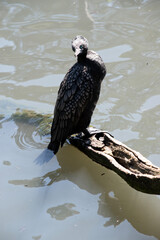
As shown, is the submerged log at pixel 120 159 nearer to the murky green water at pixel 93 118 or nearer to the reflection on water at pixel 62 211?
the murky green water at pixel 93 118

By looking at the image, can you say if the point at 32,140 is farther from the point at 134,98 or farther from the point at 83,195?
the point at 134,98

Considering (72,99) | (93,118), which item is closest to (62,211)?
(72,99)

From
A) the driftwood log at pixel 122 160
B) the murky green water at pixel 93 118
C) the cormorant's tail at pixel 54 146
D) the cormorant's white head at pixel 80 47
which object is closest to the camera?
the driftwood log at pixel 122 160

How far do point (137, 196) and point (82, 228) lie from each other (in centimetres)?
59

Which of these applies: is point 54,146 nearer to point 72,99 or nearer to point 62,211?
point 72,99

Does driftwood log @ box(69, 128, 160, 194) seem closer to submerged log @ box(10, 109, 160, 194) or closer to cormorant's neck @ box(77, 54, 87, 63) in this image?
submerged log @ box(10, 109, 160, 194)

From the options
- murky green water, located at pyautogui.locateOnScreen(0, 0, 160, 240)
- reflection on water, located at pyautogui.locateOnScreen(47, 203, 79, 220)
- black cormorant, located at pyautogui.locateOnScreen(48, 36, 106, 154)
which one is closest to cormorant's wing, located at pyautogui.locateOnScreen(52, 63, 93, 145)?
black cormorant, located at pyautogui.locateOnScreen(48, 36, 106, 154)

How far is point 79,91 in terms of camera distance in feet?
11.5

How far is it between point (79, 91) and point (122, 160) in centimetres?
74

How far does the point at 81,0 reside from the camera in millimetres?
7410

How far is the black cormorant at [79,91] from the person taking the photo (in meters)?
3.49

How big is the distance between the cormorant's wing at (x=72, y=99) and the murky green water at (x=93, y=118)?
0.39 meters

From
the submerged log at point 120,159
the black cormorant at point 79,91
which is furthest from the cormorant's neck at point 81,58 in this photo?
the submerged log at point 120,159

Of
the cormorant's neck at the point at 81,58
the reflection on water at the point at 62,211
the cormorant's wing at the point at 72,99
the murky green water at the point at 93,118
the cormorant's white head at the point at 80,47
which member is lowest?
the reflection on water at the point at 62,211
